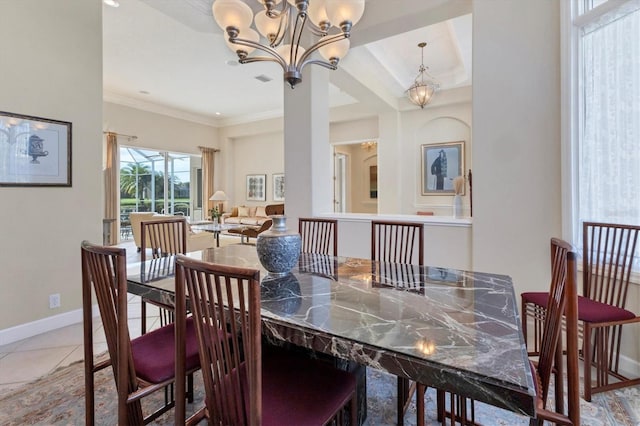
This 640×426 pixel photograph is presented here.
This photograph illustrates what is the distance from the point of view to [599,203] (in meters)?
2.27

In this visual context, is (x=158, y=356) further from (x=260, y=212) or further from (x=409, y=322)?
(x=260, y=212)

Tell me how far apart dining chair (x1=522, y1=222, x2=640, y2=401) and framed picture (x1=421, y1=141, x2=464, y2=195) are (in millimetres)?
4041

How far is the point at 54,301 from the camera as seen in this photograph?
2.88m

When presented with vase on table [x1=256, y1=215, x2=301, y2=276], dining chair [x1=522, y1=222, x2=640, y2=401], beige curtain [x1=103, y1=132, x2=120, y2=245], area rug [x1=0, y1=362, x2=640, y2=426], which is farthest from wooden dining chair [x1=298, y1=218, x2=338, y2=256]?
beige curtain [x1=103, y1=132, x2=120, y2=245]

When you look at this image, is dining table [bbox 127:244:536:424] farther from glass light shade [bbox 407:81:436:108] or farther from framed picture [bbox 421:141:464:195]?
framed picture [bbox 421:141:464:195]

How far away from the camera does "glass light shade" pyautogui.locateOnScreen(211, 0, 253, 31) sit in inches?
76.2

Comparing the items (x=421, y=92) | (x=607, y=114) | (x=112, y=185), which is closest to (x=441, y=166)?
(x=421, y=92)

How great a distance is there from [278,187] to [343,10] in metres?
7.45

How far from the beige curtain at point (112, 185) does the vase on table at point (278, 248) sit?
6686 millimetres

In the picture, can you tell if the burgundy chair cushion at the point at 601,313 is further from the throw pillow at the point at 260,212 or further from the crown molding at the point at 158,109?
the crown molding at the point at 158,109

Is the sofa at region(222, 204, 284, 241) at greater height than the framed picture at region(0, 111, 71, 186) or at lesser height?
lesser

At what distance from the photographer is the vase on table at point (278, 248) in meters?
1.66

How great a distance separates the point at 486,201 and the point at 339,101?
5.20 m

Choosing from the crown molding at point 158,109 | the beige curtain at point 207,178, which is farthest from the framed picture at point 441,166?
the crown molding at point 158,109
